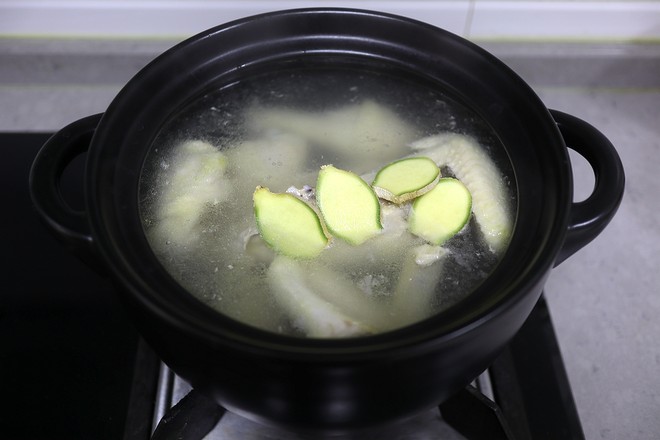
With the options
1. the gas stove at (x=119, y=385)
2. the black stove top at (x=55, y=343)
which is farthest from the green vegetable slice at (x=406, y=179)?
the black stove top at (x=55, y=343)

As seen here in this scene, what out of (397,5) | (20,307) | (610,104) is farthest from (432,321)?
(610,104)

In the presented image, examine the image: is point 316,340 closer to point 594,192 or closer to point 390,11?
point 594,192

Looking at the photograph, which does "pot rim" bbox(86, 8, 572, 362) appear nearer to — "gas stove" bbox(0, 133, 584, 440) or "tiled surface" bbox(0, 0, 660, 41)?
"gas stove" bbox(0, 133, 584, 440)

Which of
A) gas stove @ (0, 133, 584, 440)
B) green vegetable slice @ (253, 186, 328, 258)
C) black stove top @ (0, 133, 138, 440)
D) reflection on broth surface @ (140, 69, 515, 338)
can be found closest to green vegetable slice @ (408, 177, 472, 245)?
reflection on broth surface @ (140, 69, 515, 338)

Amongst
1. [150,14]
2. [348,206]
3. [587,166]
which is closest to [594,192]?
[348,206]

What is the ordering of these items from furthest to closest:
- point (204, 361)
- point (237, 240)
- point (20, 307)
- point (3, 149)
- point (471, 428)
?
point (3, 149), point (20, 307), point (471, 428), point (237, 240), point (204, 361)

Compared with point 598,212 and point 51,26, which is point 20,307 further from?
point 598,212

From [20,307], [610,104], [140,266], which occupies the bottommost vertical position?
[20,307]
